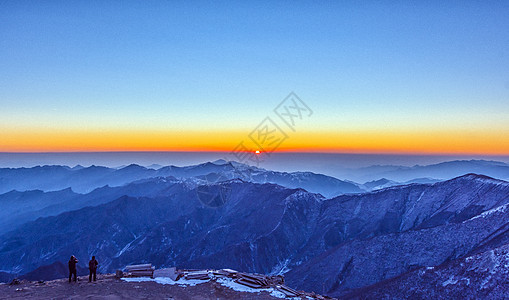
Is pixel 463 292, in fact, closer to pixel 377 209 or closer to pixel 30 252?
pixel 377 209

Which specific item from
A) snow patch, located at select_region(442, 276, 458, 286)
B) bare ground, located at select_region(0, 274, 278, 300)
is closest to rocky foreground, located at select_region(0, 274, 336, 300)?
bare ground, located at select_region(0, 274, 278, 300)

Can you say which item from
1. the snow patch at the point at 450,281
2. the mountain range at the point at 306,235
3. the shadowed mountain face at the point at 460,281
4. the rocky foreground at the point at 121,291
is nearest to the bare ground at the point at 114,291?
the rocky foreground at the point at 121,291

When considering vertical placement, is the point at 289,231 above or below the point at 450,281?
below

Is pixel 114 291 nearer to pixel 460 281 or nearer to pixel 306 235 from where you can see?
pixel 460 281

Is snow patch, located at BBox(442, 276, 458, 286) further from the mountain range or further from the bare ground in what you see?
the bare ground

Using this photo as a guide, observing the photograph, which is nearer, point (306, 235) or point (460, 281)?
point (460, 281)

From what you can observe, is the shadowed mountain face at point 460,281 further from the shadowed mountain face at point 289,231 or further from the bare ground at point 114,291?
the bare ground at point 114,291

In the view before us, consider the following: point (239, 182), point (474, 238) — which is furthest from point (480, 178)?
point (239, 182)

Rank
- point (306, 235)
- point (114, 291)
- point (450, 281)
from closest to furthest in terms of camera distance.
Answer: point (114, 291) < point (450, 281) < point (306, 235)

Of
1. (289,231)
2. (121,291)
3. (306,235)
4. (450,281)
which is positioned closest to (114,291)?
(121,291)
